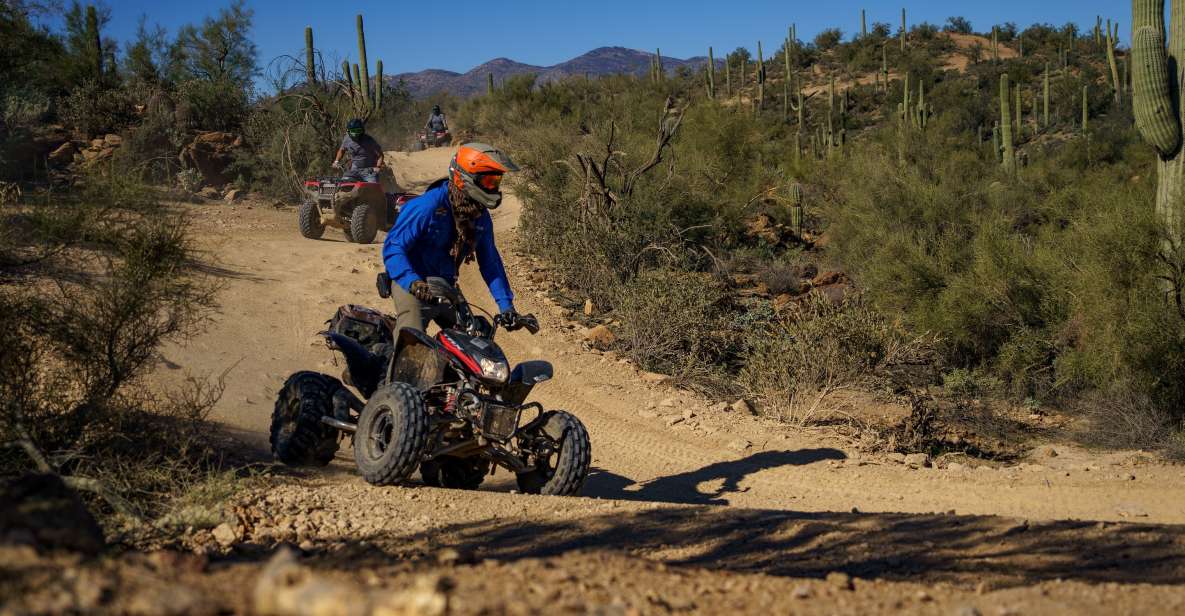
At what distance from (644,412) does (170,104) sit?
17795mm

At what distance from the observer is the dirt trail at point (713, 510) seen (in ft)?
11.9

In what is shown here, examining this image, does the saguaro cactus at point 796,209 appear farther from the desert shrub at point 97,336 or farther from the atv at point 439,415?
the desert shrub at point 97,336

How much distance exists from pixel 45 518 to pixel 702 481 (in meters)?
5.47

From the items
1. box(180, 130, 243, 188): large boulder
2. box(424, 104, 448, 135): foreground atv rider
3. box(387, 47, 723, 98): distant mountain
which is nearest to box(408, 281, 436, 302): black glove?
box(180, 130, 243, 188): large boulder

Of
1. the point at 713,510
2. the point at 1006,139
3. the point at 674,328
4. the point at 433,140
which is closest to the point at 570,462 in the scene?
the point at 713,510

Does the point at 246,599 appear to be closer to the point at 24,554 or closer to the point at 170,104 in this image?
the point at 24,554

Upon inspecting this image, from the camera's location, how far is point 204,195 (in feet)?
65.9

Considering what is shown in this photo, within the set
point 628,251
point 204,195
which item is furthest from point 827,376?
point 204,195

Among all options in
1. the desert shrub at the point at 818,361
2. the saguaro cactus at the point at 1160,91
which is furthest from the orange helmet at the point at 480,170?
the saguaro cactus at the point at 1160,91

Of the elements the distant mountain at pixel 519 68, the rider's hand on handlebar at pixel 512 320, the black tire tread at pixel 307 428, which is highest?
the distant mountain at pixel 519 68

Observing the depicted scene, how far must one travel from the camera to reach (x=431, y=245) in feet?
20.9

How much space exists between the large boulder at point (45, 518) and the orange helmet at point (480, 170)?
330 cm

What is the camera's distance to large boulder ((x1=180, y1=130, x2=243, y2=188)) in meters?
21.1

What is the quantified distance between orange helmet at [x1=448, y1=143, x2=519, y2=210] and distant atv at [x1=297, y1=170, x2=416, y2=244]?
9.91 metres
